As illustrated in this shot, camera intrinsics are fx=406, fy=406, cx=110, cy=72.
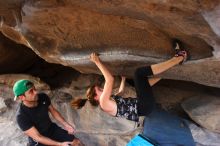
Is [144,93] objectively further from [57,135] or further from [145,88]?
[57,135]

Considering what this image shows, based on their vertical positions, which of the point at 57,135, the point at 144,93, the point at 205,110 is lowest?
the point at 57,135

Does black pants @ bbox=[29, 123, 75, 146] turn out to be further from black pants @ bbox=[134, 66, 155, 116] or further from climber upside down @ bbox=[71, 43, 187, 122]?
black pants @ bbox=[134, 66, 155, 116]

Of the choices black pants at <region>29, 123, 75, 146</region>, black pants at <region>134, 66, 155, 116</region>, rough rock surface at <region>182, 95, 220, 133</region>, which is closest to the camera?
black pants at <region>134, 66, 155, 116</region>

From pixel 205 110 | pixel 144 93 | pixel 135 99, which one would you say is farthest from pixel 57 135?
pixel 205 110

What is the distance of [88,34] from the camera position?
4.63 meters

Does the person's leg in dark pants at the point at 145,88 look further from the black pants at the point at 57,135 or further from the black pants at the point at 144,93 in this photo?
the black pants at the point at 57,135

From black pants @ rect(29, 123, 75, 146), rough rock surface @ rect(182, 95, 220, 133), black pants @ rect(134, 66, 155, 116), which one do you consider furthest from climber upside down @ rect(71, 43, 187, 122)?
rough rock surface @ rect(182, 95, 220, 133)

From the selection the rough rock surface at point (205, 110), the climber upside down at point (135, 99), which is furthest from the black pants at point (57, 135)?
the rough rock surface at point (205, 110)

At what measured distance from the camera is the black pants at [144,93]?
3.86 metres

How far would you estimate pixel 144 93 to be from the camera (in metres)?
3.87

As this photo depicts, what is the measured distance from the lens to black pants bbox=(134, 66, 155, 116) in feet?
12.7

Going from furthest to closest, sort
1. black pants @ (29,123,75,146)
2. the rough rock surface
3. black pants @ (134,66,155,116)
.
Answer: the rough rock surface, black pants @ (29,123,75,146), black pants @ (134,66,155,116)

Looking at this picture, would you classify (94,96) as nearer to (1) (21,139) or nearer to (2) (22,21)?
(2) (22,21)

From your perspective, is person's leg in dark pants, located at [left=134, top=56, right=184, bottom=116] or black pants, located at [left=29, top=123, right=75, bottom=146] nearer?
person's leg in dark pants, located at [left=134, top=56, right=184, bottom=116]
